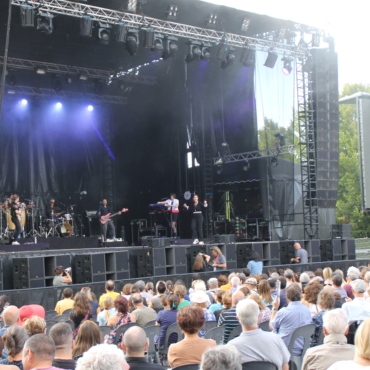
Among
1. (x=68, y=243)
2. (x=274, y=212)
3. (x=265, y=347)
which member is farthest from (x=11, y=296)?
(x=274, y=212)

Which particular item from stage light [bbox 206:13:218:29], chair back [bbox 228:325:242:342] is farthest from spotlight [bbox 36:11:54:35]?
chair back [bbox 228:325:242:342]

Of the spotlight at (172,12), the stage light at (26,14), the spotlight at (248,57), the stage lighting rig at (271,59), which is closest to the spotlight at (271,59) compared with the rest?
the stage lighting rig at (271,59)

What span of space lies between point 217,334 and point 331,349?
2134mm

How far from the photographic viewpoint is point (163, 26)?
1722 cm

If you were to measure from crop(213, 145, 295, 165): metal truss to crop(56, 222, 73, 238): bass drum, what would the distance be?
206 inches

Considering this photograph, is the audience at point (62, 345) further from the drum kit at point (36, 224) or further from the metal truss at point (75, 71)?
the metal truss at point (75, 71)

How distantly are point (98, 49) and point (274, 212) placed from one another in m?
7.78

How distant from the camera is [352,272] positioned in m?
8.97

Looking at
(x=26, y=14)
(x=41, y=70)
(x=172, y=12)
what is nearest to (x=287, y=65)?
(x=172, y=12)

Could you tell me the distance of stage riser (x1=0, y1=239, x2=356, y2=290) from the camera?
13.3m

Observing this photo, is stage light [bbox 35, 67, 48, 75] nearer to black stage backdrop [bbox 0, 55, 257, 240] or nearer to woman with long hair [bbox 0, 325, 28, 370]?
black stage backdrop [bbox 0, 55, 257, 240]

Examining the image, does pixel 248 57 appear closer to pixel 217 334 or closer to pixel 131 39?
pixel 131 39

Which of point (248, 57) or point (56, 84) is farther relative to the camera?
point (56, 84)

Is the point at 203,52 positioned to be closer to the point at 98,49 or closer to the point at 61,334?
the point at 98,49
